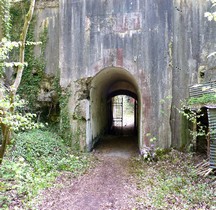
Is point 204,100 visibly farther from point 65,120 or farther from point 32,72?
point 32,72

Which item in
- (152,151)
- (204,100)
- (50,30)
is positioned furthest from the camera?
(50,30)

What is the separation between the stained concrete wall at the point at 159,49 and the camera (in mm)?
9000

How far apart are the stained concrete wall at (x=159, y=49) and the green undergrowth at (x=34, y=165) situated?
10.1 ft

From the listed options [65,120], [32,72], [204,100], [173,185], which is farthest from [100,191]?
[32,72]

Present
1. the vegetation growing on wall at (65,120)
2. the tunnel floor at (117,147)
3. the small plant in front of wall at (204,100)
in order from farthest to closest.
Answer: the tunnel floor at (117,147) < the vegetation growing on wall at (65,120) < the small plant in front of wall at (204,100)

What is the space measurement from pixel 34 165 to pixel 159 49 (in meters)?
6.25

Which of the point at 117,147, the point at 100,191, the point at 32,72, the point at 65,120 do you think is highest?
the point at 32,72

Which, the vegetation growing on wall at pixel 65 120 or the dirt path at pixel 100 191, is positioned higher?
the vegetation growing on wall at pixel 65 120

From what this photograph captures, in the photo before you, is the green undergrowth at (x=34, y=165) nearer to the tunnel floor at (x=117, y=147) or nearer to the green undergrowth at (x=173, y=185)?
the tunnel floor at (x=117, y=147)

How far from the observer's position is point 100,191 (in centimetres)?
637

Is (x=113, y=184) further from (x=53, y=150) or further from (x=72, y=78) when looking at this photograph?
(x=72, y=78)

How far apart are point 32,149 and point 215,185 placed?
5867 millimetres

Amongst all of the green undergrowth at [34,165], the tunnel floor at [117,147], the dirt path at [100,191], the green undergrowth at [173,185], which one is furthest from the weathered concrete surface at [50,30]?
the green undergrowth at [173,185]

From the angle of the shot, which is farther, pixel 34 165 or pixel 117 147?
pixel 117 147
